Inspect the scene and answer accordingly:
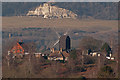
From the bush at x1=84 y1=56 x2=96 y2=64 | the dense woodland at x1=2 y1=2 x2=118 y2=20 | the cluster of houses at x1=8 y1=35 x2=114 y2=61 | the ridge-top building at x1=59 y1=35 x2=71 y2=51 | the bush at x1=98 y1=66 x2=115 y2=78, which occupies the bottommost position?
the bush at x1=98 y1=66 x2=115 y2=78

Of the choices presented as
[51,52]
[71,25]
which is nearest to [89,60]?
[51,52]

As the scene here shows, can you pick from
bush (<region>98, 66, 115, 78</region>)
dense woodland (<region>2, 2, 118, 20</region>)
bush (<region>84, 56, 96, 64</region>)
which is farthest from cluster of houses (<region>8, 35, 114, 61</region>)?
bush (<region>98, 66, 115, 78</region>)

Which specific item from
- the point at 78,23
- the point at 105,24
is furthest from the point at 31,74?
the point at 105,24

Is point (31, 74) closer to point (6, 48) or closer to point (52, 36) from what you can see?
point (6, 48)

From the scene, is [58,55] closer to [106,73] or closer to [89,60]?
[89,60]

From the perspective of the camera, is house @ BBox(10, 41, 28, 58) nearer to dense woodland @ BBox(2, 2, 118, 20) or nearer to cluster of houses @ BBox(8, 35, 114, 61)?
cluster of houses @ BBox(8, 35, 114, 61)
